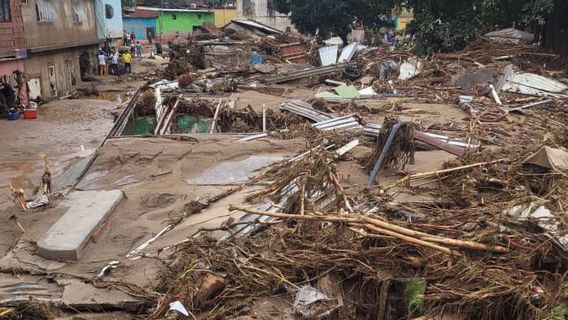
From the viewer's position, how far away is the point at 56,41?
23125mm

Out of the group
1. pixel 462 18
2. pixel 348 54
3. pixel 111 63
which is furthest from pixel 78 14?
pixel 462 18

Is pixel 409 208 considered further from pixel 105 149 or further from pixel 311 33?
pixel 311 33

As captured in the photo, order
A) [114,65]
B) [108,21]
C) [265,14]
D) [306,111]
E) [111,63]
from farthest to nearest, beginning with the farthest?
[265,14]
[108,21]
[111,63]
[114,65]
[306,111]

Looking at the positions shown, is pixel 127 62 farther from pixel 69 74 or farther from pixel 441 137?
pixel 441 137

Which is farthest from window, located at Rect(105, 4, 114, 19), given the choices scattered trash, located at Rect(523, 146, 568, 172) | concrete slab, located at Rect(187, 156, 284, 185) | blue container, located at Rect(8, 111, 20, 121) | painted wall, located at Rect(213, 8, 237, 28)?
scattered trash, located at Rect(523, 146, 568, 172)

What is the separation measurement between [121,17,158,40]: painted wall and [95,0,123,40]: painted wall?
1246 cm

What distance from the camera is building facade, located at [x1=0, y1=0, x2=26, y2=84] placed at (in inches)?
712

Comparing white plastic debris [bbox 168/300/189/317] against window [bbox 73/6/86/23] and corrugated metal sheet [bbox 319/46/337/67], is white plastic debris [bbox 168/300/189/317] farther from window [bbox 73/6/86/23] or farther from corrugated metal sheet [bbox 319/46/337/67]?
window [bbox 73/6/86/23]

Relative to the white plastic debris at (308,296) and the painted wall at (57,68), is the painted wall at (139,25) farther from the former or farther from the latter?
the white plastic debris at (308,296)

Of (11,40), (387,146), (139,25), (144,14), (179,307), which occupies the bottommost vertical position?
(179,307)

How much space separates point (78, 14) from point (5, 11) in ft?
27.0

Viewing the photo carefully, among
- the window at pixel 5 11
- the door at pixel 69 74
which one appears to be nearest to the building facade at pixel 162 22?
the door at pixel 69 74

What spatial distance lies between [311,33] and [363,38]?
642 centimetres

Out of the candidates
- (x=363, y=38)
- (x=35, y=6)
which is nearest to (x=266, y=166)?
(x=35, y=6)
